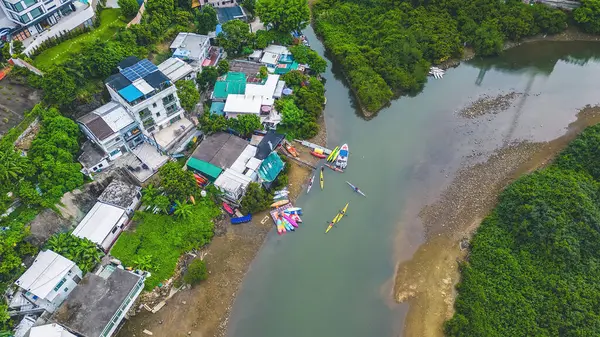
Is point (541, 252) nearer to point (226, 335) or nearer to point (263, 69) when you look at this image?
point (226, 335)

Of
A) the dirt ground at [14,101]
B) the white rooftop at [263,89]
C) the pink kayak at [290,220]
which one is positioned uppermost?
the dirt ground at [14,101]

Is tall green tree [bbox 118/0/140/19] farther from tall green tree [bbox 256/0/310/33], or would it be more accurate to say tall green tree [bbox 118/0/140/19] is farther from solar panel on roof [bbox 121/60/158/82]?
tall green tree [bbox 256/0/310/33]

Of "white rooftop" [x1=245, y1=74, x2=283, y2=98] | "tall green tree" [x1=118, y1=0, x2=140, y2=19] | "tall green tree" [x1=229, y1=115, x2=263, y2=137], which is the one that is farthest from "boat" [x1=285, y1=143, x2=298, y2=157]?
"tall green tree" [x1=118, y1=0, x2=140, y2=19]

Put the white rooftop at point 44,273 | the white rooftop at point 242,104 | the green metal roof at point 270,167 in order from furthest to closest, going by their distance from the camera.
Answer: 1. the white rooftop at point 242,104
2. the green metal roof at point 270,167
3. the white rooftop at point 44,273

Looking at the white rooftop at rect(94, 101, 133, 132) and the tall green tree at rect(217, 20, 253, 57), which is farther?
the tall green tree at rect(217, 20, 253, 57)

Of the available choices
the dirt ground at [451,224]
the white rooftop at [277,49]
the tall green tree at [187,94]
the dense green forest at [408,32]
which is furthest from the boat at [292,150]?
the white rooftop at [277,49]

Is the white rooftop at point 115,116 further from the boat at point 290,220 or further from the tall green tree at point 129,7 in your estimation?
the boat at point 290,220

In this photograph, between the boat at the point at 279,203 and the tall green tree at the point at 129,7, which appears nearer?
the boat at the point at 279,203

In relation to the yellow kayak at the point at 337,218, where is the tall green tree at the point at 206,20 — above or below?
above
